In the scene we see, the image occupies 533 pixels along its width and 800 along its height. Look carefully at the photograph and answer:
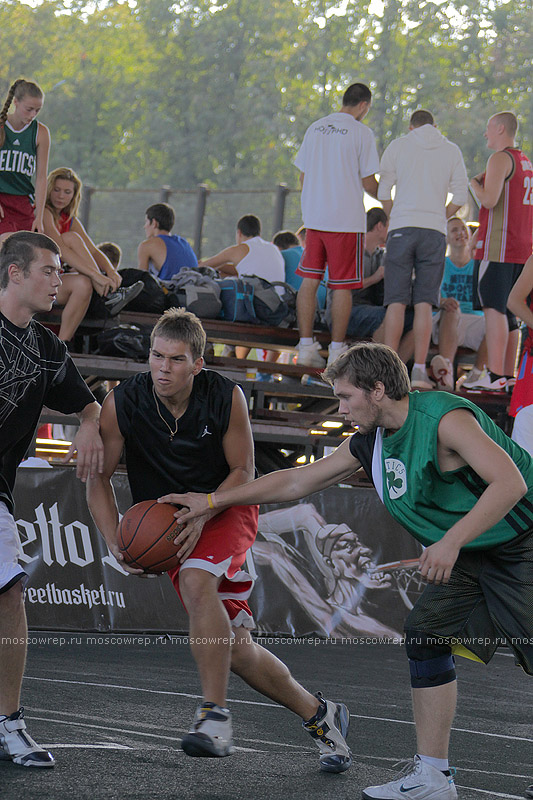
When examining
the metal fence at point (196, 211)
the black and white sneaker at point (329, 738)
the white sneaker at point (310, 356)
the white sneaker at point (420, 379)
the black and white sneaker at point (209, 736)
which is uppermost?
the metal fence at point (196, 211)

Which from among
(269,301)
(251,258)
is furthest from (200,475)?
(251,258)

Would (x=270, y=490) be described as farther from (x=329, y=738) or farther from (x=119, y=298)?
(x=119, y=298)

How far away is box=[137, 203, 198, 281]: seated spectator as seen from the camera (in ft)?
35.1

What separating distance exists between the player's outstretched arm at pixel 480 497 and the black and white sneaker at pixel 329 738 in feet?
3.13

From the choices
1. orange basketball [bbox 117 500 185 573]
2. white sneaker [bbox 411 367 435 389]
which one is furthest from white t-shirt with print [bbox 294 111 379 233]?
orange basketball [bbox 117 500 185 573]

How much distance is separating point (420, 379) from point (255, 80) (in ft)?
112

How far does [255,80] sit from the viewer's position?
40969 millimetres

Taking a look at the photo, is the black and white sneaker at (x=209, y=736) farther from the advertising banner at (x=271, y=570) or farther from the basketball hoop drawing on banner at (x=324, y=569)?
the basketball hoop drawing on banner at (x=324, y=569)

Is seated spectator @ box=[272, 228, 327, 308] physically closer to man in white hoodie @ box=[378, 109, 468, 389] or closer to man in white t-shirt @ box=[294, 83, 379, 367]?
man in white t-shirt @ box=[294, 83, 379, 367]

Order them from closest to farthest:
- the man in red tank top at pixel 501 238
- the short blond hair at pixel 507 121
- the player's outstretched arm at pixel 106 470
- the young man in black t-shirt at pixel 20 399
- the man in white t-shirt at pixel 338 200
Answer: the young man in black t-shirt at pixel 20 399, the player's outstretched arm at pixel 106 470, the short blond hair at pixel 507 121, the man in white t-shirt at pixel 338 200, the man in red tank top at pixel 501 238

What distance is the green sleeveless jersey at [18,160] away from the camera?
8617mm

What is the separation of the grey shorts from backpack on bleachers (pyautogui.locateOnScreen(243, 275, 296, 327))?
1100mm

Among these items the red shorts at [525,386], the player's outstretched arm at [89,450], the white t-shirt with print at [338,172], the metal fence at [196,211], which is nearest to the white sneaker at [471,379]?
the white t-shirt with print at [338,172]

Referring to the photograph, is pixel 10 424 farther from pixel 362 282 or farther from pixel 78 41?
pixel 78 41
